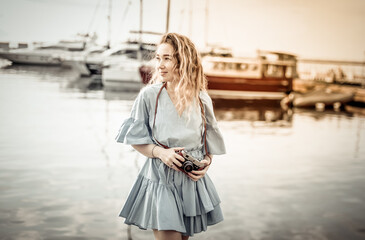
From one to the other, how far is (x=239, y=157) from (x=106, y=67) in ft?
44.3

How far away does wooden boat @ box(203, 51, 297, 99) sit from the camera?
14352 mm

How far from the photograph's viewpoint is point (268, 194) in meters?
3.16

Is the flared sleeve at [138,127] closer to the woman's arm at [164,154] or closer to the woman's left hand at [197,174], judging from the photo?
the woman's arm at [164,154]

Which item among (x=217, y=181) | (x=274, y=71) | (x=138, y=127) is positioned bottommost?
(x=217, y=181)

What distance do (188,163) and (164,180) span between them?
0.39 ft

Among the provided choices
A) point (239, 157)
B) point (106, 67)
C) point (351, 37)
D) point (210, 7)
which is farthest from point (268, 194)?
point (106, 67)

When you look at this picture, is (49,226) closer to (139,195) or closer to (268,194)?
(139,195)

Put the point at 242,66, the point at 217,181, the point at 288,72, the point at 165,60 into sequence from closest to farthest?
the point at 165,60 → the point at 217,181 → the point at 242,66 → the point at 288,72

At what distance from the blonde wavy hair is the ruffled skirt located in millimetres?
217

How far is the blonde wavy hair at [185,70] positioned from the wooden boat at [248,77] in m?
12.8

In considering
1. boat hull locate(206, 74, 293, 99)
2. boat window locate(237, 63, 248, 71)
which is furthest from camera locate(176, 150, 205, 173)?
boat window locate(237, 63, 248, 71)

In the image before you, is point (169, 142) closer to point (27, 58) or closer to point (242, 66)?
point (242, 66)

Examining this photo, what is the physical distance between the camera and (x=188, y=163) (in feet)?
4.19

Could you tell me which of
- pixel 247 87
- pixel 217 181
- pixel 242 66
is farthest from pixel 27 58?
pixel 217 181
